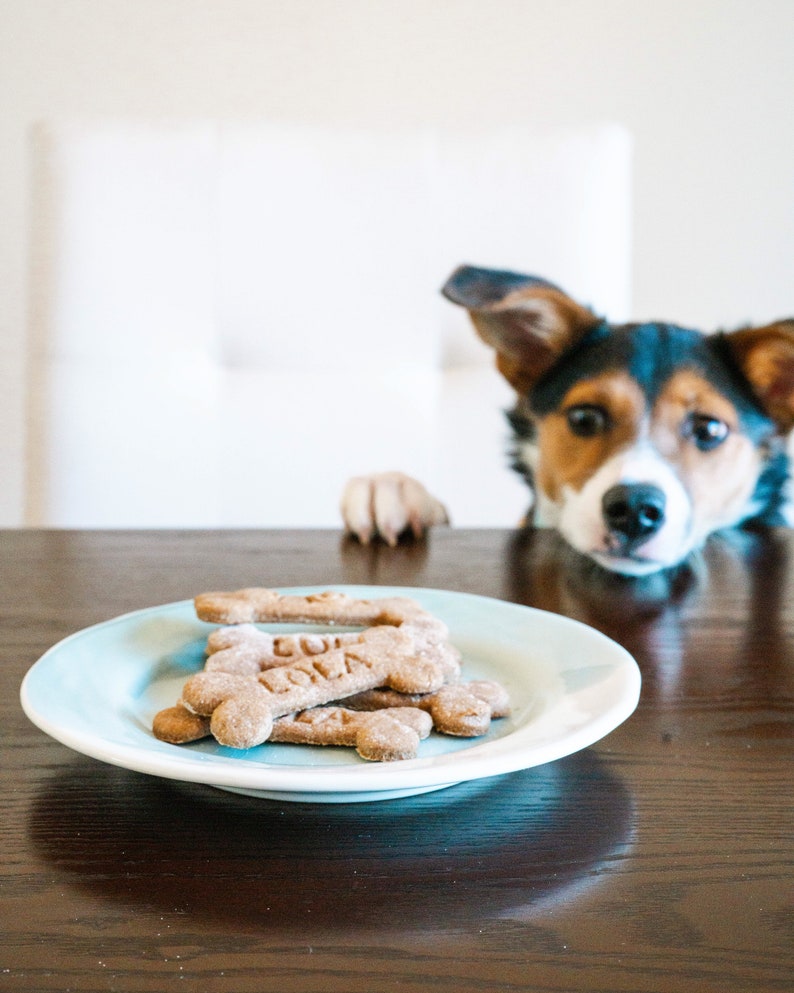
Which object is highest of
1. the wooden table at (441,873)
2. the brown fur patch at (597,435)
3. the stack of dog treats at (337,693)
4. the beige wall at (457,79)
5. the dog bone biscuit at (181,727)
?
the beige wall at (457,79)

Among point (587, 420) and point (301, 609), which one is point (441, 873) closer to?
point (301, 609)

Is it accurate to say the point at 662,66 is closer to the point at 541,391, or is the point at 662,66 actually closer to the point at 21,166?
the point at 541,391

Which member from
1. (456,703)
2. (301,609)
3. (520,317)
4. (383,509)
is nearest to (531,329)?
(520,317)

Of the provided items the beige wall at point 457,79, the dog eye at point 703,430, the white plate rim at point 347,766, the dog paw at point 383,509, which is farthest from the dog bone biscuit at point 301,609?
the beige wall at point 457,79

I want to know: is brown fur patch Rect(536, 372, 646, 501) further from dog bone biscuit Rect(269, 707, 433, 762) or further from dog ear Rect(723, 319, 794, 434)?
dog bone biscuit Rect(269, 707, 433, 762)

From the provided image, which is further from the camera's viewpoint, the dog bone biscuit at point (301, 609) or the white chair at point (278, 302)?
the white chair at point (278, 302)

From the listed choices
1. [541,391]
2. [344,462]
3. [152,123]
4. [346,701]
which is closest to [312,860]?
[346,701]

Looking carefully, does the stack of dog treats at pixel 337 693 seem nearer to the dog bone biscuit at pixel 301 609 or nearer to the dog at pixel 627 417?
the dog bone biscuit at pixel 301 609
